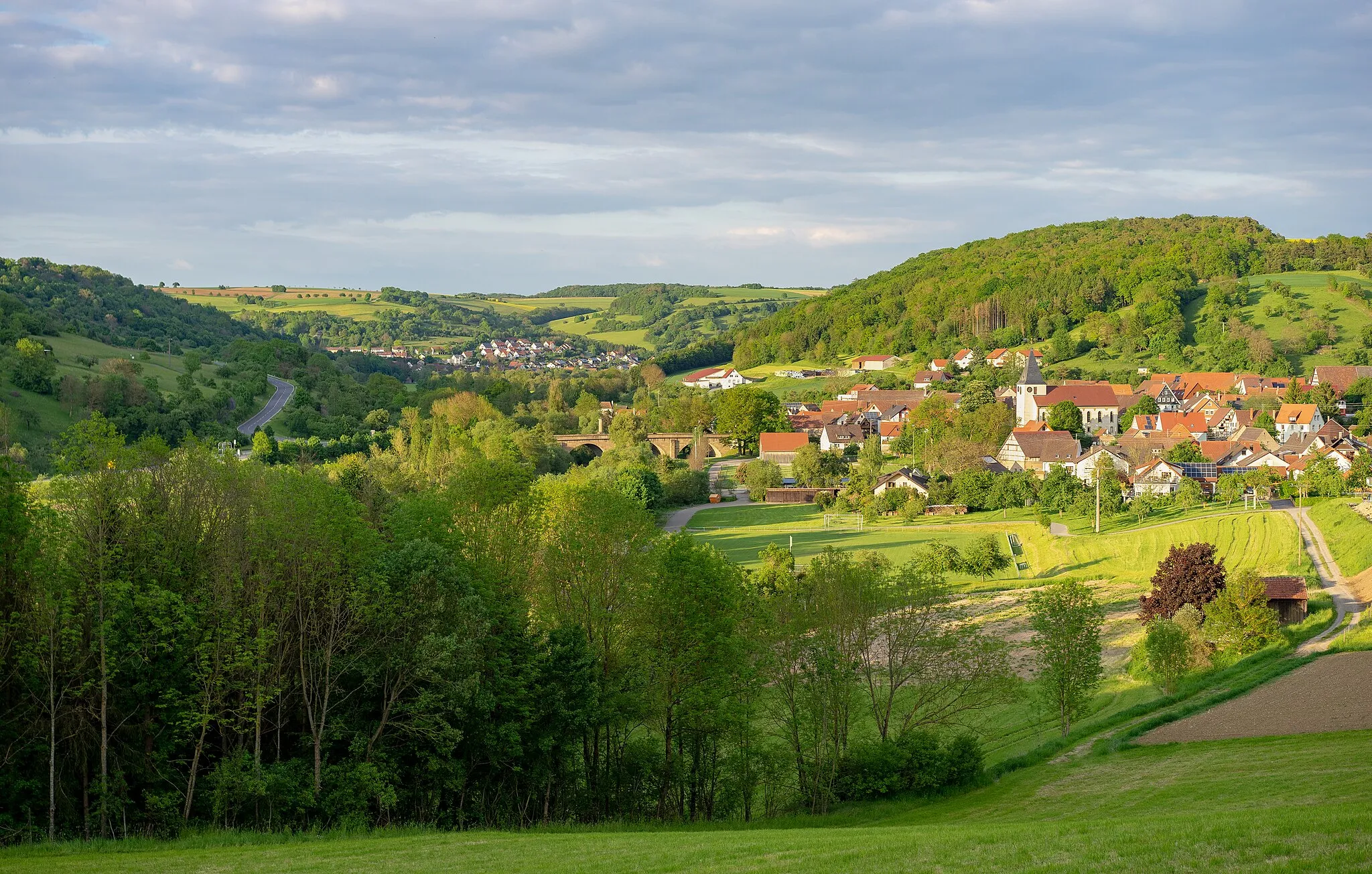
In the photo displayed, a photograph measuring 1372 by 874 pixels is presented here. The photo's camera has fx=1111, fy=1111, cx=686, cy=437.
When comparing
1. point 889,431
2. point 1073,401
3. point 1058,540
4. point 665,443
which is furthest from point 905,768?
point 1073,401

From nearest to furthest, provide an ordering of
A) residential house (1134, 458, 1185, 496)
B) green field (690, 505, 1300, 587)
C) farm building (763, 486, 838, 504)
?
green field (690, 505, 1300, 587), residential house (1134, 458, 1185, 496), farm building (763, 486, 838, 504)

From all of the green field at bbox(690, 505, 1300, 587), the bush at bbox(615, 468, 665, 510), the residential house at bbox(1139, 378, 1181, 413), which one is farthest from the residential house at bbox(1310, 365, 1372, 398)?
the bush at bbox(615, 468, 665, 510)

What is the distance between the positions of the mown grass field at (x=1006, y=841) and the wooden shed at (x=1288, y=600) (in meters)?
16.1

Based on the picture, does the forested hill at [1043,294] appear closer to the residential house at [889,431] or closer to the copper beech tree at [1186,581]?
the residential house at [889,431]

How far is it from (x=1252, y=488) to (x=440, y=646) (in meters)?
61.9

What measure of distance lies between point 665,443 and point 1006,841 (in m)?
89.0

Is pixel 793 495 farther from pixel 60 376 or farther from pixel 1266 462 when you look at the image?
pixel 60 376

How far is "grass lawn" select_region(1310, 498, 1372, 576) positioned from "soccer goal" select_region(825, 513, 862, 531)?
24.6m

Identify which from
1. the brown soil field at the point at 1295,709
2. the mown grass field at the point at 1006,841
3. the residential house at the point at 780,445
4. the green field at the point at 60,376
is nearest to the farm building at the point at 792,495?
the residential house at the point at 780,445

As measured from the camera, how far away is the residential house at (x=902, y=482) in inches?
2926

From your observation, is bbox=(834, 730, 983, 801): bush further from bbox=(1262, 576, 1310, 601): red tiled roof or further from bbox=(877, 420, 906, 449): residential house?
bbox=(877, 420, 906, 449): residential house

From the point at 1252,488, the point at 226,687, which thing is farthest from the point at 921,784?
the point at 1252,488

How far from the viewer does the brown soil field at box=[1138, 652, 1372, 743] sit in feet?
81.5

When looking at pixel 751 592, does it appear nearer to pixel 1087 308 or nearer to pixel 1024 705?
pixel 1024 705
